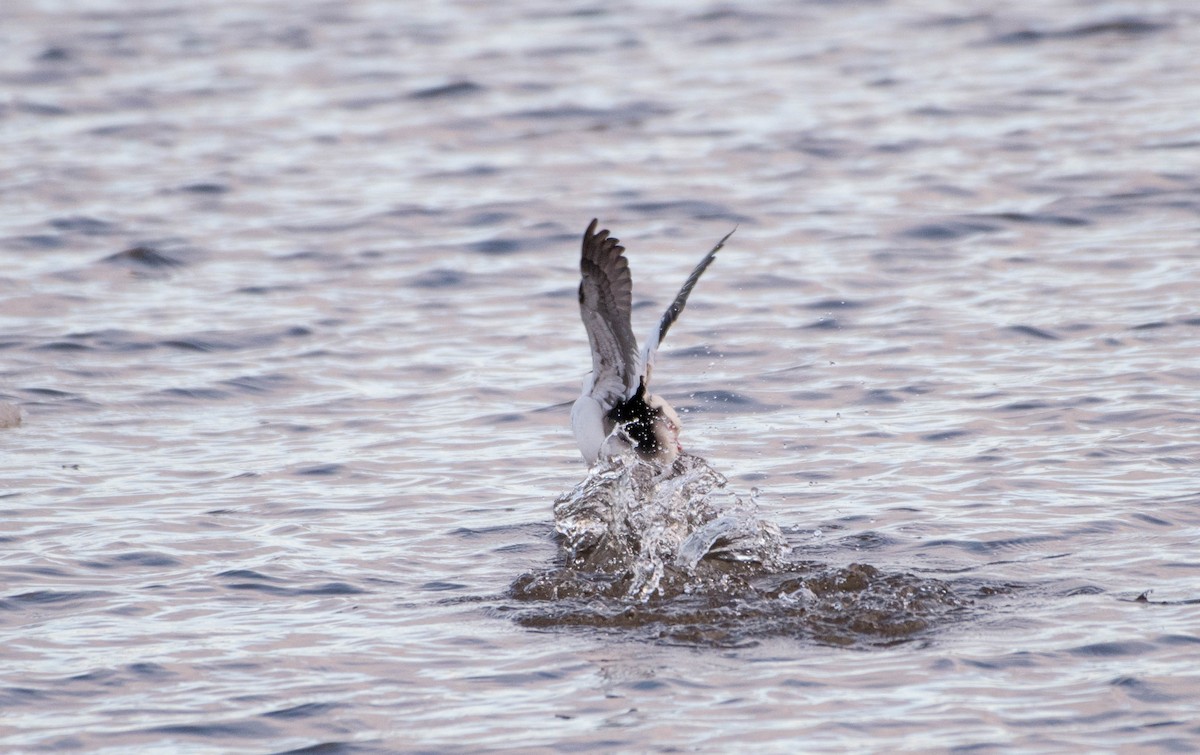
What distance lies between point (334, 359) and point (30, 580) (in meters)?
3.60

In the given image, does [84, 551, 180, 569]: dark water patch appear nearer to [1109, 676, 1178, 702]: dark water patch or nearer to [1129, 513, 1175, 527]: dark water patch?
[1109, 676, 1178, 702]: dark water patch

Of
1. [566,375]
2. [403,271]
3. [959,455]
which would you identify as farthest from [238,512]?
[403,271]

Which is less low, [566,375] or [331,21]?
[331,21]

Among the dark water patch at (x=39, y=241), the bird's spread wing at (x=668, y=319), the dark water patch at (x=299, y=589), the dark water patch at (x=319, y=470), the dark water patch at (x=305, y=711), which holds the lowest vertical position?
the dark water patch at (x=319, y=470)

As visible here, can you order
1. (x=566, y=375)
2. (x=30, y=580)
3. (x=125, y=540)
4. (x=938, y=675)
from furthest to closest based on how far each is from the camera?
(x=566, y=375)
(x=125, y=540)
(x=30, y=580)
(x=938, y=675)

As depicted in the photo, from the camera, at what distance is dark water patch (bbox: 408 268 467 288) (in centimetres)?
1199

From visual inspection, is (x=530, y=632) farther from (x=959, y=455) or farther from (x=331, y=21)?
(x=331, y=21)

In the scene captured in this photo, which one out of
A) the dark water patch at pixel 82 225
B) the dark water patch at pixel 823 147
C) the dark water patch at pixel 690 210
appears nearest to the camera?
the dark water patch at pixel 690 210

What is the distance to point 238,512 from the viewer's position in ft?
25.7

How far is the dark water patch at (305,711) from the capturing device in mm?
5660

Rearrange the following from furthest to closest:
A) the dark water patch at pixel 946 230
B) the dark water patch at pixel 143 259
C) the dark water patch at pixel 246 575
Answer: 1. the dark water patch at pixel 143 259
2. the dark water patch at pixel 946 230
3. the dark water patch at pixel 246 575

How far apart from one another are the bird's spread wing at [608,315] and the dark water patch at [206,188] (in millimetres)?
7491

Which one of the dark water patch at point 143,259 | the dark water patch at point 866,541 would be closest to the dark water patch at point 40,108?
the dark water patch at point 143,259

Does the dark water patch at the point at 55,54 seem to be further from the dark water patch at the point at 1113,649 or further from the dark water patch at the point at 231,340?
the dark water patch at the point at 1113,649
